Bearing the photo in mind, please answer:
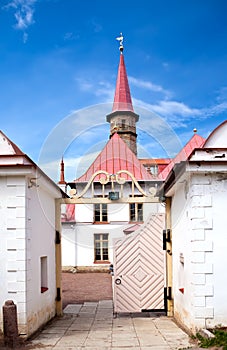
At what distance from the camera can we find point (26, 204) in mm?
8016

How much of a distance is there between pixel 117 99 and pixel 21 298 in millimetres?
30952

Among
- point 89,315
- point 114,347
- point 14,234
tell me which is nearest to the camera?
point 114,347

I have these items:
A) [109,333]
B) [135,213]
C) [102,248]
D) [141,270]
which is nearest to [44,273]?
[109,333]

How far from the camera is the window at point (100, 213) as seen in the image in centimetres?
2597

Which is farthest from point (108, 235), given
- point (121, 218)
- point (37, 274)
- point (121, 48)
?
point (121, 48)

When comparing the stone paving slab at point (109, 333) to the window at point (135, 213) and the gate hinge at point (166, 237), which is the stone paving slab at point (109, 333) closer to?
the gate hinge at point (166, 237)

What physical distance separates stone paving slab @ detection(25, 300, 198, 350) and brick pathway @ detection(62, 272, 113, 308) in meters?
3.09

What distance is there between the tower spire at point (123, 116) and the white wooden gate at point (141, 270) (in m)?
22.7

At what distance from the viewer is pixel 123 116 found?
3534 cm

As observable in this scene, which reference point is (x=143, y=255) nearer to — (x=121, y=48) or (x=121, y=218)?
(x=121, y=218)

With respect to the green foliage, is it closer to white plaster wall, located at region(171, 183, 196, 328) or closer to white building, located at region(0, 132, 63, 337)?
white plaster wall, located at region(171, 183, 196, 328)

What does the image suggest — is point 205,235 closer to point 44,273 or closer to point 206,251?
point 206,251

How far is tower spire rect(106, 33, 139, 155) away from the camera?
34531mm

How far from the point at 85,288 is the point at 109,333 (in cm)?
956
